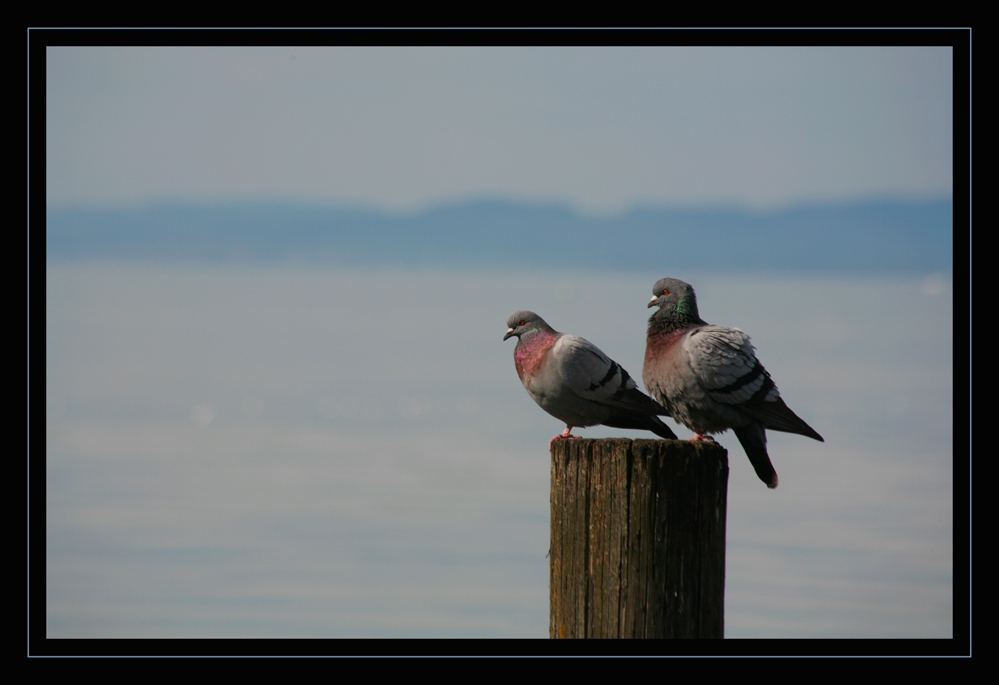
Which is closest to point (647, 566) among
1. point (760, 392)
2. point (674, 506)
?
point (674, 506)

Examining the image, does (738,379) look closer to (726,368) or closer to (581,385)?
(726,368)

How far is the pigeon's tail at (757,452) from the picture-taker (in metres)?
6.81

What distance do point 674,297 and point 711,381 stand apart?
0.74 m

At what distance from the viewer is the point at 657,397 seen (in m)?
7.04

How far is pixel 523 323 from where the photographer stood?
733cm

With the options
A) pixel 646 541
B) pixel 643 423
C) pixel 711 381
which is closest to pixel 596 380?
pixel 643 423

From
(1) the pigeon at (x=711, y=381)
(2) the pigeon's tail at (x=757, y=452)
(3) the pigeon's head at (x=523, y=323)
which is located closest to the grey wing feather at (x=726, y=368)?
(1) the pigeon at (x=711, y=381)

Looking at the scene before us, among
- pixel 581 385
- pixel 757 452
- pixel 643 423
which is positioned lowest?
pixel 757 452

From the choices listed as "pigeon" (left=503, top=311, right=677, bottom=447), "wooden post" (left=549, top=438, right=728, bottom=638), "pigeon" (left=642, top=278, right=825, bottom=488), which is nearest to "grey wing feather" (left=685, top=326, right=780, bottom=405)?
"pigeon" (left=642, top=278, right=825, bottom=488)

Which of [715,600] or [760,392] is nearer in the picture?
[715,600]

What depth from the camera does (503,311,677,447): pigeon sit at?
6.91 metres

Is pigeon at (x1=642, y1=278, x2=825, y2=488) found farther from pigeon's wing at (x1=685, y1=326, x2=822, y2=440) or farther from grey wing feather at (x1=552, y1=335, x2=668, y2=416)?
grey wing feather at (x1=552, y1=335, x2=668, y2=416)
